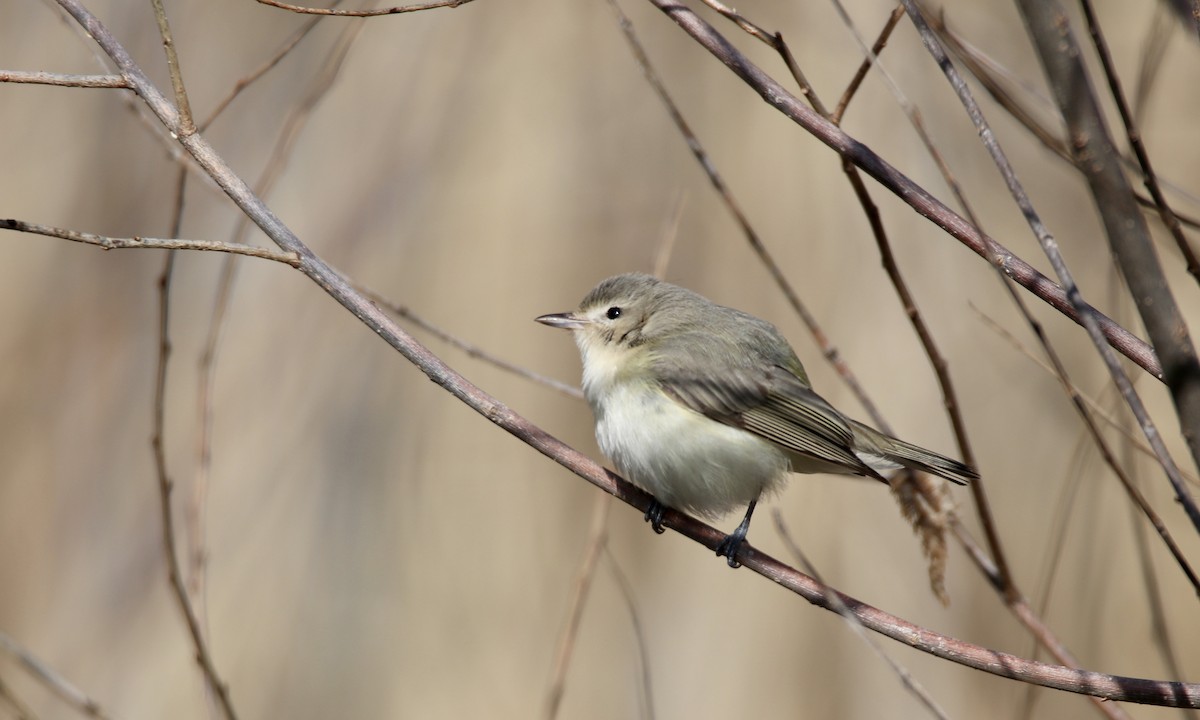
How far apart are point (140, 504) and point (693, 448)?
3.08 meters

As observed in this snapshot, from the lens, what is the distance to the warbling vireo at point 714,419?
2.68 m

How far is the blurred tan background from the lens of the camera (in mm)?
4551

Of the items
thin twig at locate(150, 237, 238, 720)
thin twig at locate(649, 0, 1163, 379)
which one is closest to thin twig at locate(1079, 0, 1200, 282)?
thin twig at locate(649, 0, 1163, 379)

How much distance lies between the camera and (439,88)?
505 cm

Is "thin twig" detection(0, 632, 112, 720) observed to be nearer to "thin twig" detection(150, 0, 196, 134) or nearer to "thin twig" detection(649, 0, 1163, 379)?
"thin twig" detection(150, 0, 196, 134)

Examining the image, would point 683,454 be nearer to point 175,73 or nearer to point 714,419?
point 714,419

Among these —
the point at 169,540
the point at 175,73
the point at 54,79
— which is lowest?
the point at 169,540

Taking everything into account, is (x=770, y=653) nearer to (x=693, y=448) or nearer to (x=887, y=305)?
(x=887, y=305)

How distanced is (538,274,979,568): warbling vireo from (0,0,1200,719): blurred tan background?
1.61 meters

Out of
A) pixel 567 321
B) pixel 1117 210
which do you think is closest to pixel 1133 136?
pixel 1117 210

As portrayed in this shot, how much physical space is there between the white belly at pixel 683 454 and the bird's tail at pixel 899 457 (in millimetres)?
227

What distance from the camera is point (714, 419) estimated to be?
2.81 m

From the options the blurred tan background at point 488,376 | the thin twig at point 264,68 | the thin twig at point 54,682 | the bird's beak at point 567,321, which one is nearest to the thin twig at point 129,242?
the thin twig at point 264,68

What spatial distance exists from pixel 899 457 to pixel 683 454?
56 centimetres
